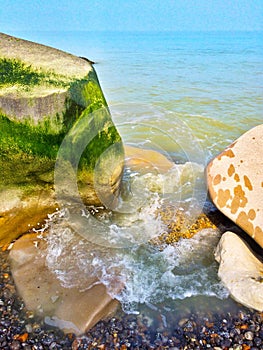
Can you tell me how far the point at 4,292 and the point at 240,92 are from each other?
12.6 meters

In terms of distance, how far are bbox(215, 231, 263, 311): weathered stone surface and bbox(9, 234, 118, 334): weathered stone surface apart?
1.31 meters

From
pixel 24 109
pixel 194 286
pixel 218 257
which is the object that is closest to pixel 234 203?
pixel 218 257

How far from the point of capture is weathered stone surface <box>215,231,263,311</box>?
10.5 feet

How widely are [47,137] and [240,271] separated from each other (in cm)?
276

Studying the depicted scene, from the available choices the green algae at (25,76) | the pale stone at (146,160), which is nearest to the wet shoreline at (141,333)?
the green algae at (25,76)

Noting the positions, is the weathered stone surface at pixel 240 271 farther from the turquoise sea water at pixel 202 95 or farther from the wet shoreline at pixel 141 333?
the turquoise sea water at pixel 202 95

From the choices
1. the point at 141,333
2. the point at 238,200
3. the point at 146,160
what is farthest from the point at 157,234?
the point at 146,160

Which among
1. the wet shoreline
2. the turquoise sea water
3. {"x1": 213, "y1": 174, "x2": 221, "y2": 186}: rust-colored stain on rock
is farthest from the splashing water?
the turquoise sea water

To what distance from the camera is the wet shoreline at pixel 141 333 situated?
2.84 m

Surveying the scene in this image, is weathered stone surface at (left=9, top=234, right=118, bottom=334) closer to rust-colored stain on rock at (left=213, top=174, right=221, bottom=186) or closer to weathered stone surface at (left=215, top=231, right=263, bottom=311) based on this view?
weathered stone surface at (left=215, top=231, right=263, bottom=311)

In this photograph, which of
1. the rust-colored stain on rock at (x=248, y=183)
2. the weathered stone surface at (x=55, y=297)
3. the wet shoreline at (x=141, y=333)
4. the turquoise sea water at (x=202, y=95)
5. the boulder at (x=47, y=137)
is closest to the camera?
the wet shoreline at (x=141, y=333)

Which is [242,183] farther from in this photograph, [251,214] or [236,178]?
[251,214]

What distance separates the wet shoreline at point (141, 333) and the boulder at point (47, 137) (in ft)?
4.24

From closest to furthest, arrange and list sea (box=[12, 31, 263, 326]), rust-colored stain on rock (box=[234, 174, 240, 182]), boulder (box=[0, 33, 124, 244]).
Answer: sea (box=[12, 31, 263, 326]) → boulder (box=[0, 33, 124, 244]) → rust-colored stain on rock (box=[234, 174, 240, 182])
